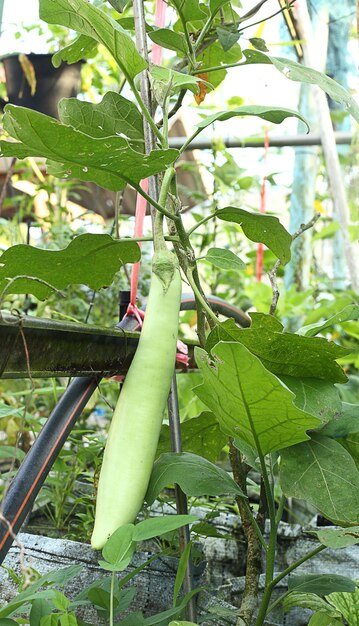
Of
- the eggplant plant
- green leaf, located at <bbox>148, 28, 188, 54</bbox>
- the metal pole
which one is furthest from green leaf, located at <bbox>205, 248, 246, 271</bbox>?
the metal pole

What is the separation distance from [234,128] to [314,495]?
8.04 ft

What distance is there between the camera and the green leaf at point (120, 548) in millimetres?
475

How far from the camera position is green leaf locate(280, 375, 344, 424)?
624 millimetres

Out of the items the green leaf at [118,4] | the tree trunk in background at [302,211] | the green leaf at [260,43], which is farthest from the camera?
the tree trunk in background at [302,211]

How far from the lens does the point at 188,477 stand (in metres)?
0.60

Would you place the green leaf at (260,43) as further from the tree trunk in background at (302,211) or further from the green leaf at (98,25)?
the tree trunk in background at (302,211)

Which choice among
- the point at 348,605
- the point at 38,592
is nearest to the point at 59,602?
the point at 38,592

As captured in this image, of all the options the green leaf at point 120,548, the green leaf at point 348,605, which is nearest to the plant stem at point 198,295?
the green leaf at point 120,548

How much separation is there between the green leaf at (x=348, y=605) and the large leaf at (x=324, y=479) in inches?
5.6

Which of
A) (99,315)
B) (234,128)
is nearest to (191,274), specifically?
(99,315)

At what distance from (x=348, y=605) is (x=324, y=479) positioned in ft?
0.61

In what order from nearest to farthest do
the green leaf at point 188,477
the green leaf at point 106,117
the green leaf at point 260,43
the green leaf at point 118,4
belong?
the green leaf at point 188,477 → the green leaf at point 106,117 → the green leaf at point 118,4 → the green leaf at point 260,43

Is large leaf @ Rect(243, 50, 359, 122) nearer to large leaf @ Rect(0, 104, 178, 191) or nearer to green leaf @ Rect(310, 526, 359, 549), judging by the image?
large leaf @ Rect(0, 104, 178, 191)

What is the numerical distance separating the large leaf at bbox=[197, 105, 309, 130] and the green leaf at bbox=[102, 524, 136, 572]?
1.08ft
